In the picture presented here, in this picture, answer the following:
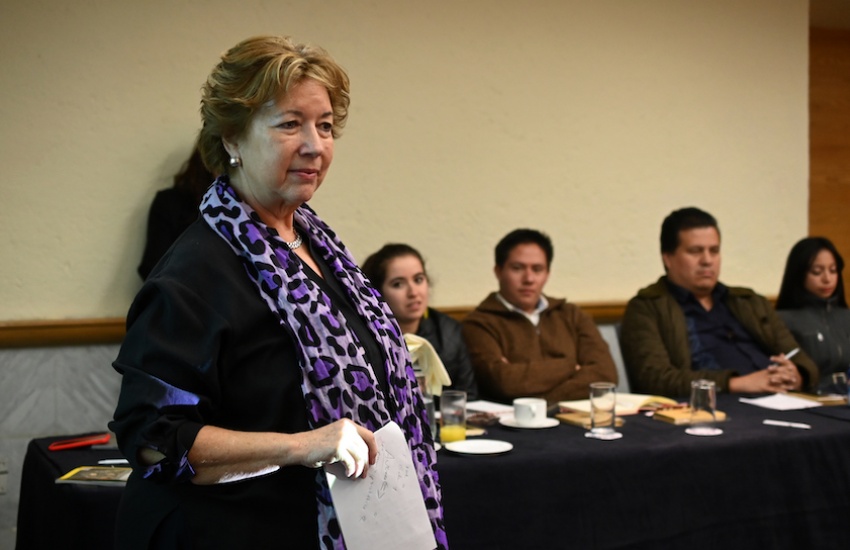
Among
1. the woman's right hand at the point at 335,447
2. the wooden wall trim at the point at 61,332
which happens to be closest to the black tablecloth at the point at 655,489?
the woman's right hand at the point at 335,447

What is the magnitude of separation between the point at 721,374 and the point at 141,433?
2440 mm

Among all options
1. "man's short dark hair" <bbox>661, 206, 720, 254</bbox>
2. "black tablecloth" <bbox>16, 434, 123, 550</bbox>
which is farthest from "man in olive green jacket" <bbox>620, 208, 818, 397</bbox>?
"black tablecloth" <bbox>16, 434, 123, 550</bbox>

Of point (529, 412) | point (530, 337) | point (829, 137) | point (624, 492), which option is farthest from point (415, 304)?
point (829, 137)

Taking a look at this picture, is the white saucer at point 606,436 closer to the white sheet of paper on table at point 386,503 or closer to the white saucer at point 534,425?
the white saucer at point 534,425

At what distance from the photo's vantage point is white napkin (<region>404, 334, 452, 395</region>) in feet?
7.57

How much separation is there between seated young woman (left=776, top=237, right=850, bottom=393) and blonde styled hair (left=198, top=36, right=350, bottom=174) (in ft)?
9.68

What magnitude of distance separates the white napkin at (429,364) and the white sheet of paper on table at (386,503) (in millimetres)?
1057

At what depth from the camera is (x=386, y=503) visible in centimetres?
119

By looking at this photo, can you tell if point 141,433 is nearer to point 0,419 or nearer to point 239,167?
point 239,167

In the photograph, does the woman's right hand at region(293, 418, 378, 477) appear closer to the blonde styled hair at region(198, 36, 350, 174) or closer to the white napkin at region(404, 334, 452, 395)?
the blonde styled hair at region(198, 36, 350, 174)

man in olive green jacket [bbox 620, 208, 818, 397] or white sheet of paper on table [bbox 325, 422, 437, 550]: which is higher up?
man in olive green jacket [bbox 620, 208, 818, 397]

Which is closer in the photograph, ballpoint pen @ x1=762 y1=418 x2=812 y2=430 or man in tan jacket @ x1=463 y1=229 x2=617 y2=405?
ballpoint pen @ x1=762 y1=418 x2=812 y2=430

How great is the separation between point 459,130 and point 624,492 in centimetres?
206

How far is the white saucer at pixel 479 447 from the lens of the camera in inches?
81.2
